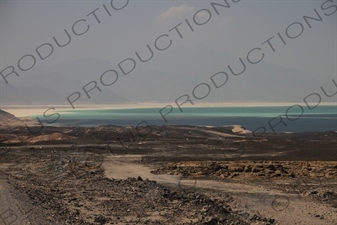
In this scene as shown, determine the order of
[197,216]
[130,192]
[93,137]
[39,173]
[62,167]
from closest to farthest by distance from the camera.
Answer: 1. [197,216]
2. [130,192]
3. [39,173]
4. [62,167]
5. [93,137]

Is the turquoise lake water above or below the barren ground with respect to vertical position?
below

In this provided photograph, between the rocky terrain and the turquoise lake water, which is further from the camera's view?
the turquoise lake water

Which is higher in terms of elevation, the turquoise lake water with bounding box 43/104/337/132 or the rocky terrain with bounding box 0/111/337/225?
the rocky terrain with bounding box 0/111/337/225

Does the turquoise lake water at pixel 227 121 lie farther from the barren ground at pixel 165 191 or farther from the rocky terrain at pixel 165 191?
the barren ground at pixel 165 191

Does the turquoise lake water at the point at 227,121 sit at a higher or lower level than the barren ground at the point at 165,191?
lower

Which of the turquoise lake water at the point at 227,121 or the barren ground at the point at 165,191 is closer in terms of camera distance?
the barren ground at the point at 165,191

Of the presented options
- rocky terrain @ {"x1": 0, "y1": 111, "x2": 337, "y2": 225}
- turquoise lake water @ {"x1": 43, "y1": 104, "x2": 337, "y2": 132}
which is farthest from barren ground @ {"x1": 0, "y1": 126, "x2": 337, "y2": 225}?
turquoise lake water @ {"x1": 43, "y1": 104, "x2": 337, "y2": 132}

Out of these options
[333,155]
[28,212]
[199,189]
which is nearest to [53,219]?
[28,212]

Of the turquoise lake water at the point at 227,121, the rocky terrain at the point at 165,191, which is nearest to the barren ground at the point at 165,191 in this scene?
the rocky terrain at the point at 165,191

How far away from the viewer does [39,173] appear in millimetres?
20594

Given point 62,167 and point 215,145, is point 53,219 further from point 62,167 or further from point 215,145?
point 215,145

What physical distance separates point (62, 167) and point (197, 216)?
1218 cm

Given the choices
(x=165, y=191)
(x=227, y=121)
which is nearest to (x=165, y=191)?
(x=165, y=191)

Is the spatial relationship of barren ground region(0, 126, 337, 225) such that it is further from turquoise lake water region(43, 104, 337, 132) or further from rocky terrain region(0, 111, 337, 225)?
turquoise lake water region(43, 104, 337, 132)
